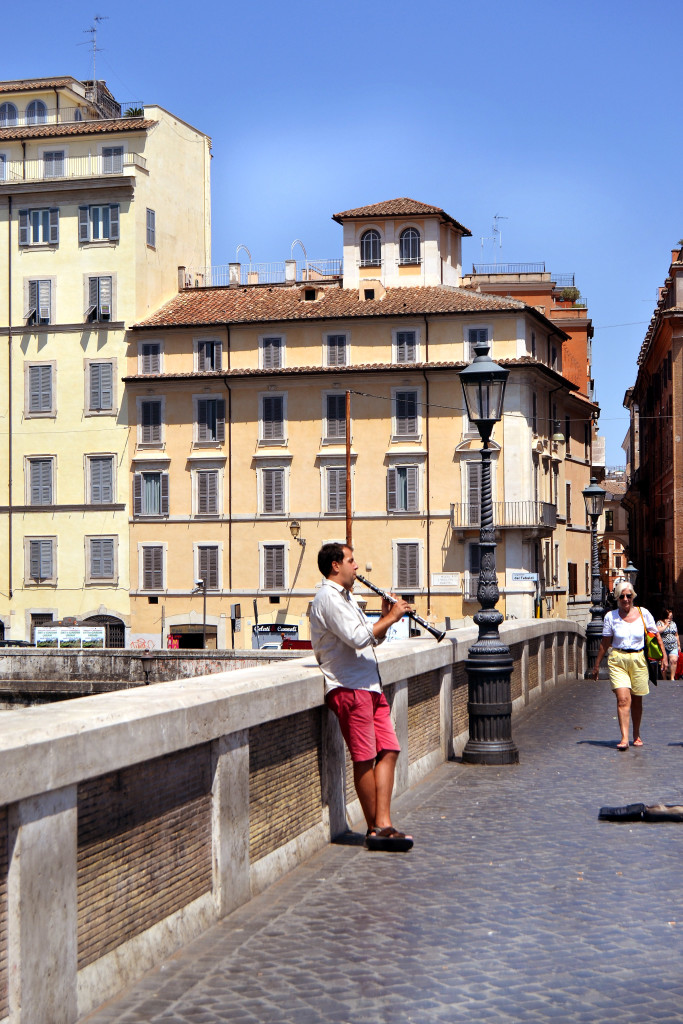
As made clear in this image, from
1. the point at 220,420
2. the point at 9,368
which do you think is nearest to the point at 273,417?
the point at 220,420

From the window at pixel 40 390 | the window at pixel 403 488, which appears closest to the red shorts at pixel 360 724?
the window at pixel 403 488

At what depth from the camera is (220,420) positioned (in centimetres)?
5672

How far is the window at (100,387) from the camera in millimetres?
57469

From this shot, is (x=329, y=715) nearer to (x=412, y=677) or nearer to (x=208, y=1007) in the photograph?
(x=412, y=677)

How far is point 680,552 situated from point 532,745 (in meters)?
42.8

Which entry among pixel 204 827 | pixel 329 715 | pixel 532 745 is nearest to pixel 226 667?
pixel 532 745

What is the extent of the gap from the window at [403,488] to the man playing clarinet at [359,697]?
46496 mm

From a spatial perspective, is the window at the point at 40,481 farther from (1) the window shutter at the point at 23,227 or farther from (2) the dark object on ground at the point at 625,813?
(2) the dark object on ground at the point at 625,813

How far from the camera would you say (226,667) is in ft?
111

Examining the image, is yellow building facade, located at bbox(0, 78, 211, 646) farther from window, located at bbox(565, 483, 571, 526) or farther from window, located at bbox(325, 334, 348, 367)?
window, located at bbox(565, 483, 571, 526)

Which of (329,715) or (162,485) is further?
(162,485)

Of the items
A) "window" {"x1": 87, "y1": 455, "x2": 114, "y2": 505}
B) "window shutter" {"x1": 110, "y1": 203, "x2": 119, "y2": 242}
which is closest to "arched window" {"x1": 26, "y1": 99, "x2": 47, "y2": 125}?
"window shutter" {"x1": 110, "y1": 203, "x2": 119, "y2": 242}

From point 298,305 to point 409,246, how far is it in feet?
18.0

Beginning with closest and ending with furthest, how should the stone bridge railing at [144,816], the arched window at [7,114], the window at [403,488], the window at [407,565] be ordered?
the stone bridge railing at [144,816]
the window at [407,565]
the window at [403,488]
the arched window at [7,114]
